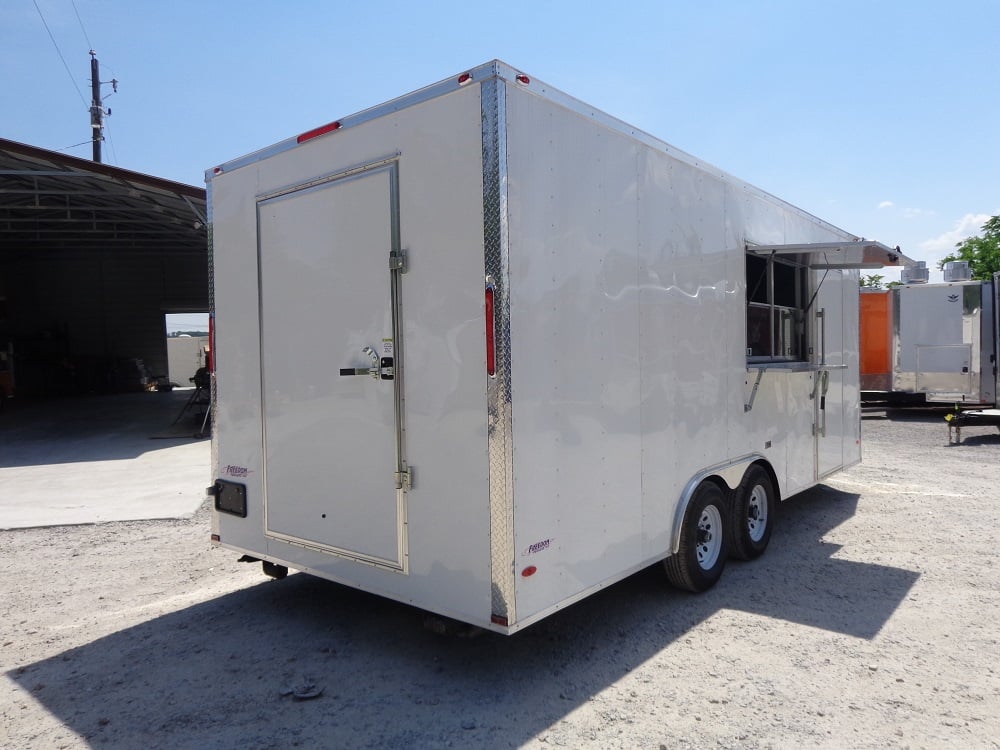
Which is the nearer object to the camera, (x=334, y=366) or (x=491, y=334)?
(x=491, y=334)

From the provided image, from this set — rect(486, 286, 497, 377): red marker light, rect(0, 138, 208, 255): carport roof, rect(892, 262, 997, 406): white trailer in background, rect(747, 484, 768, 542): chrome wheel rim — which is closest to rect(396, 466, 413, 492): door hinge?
rect(486, 286, 497, 377): red marker light

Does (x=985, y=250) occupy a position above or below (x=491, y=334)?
above

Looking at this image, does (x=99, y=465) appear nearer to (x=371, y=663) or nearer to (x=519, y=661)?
(x=371, y=663)

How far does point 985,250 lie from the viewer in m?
34.8

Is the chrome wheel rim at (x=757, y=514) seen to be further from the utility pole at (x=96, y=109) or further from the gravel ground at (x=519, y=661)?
the utility pole at (x=96, y=109)

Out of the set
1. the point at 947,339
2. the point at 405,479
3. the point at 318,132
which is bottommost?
the point at 405,479

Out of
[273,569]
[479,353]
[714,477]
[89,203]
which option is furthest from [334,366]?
[89,203]

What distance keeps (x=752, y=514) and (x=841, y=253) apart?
2.12 m

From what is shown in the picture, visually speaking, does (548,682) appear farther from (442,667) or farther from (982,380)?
(982,380)

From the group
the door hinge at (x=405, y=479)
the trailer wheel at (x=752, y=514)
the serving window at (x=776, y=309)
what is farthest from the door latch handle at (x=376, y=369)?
the serving window at (x=776, y=309)

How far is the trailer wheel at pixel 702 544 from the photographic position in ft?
14.2

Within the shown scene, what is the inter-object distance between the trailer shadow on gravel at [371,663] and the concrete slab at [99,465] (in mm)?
3314

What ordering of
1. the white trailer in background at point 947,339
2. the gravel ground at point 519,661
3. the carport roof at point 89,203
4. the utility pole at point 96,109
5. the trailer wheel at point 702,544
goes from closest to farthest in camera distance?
the gravel ground at point 519,661
the trailer wheel at point 702,544
the carport roof at point 89,203
the white trailer in background at point 947,339
the utility pole at point 96,109

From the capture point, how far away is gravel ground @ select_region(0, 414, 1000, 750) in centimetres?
294
